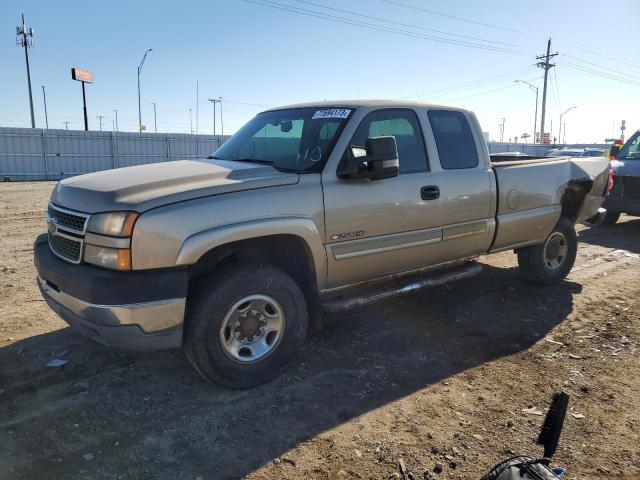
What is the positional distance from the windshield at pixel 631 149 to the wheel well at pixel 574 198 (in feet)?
16.3

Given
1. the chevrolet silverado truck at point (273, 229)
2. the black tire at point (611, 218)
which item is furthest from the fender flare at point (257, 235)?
the black tire at point (611, 218)

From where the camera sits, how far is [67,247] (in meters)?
3.35

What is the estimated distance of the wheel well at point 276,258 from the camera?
3.39 metres

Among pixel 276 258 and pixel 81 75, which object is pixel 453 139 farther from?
pixel 81 75

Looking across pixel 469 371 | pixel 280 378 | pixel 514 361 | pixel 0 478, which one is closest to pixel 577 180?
pixel 514 361

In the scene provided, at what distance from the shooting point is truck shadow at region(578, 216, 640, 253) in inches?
335

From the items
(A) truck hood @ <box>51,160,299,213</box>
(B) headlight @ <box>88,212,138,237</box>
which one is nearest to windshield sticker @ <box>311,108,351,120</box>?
(A) truck hood @ <box>51,160,299,213</box>

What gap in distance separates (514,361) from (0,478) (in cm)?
353

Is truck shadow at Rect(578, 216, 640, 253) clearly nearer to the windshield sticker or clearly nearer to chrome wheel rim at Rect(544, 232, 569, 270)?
chrome wheel rim at Rect(544, 232, 569, 270)

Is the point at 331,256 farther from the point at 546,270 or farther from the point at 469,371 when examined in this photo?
the point at 546,270

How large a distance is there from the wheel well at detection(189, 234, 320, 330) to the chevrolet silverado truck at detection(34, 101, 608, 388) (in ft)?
0.04

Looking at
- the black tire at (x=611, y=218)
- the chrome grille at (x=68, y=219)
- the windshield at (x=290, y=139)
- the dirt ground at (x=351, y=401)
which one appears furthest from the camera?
the black tire at (x=611, y=218)

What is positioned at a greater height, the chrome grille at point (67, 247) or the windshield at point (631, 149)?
the windshield at point (631, 149)

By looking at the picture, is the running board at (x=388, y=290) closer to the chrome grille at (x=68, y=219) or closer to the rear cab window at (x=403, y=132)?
the rear cab window at (x=403, y=132)
